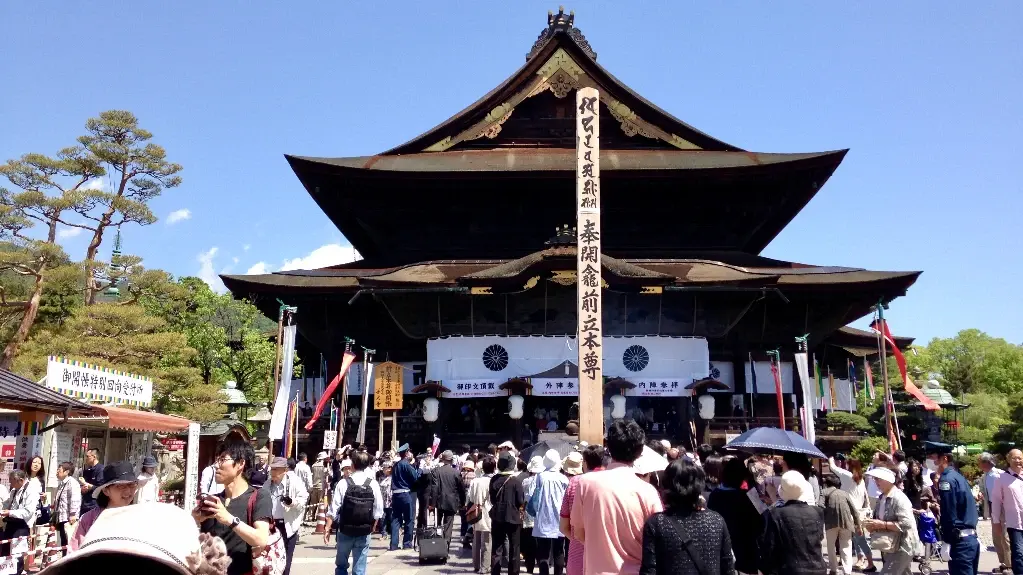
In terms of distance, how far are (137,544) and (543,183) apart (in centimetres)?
2168

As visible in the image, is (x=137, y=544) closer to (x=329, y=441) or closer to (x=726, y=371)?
(x=329, y=441)

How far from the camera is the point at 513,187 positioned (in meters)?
23.3

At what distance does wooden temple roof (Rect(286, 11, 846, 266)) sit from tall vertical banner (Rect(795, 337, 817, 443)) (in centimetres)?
527

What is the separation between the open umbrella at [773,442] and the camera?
26.3 feet

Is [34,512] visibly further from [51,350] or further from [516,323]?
[51,350]

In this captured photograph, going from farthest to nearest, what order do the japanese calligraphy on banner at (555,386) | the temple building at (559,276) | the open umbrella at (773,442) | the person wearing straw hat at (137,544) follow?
the temple building at (559,276)
the japanese calligraphy on banner at (555,386)
the open umbrella at (773,442)
the person wearing straw hat at (137,544)

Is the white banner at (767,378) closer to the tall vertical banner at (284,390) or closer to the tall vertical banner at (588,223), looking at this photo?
the tall vertical banner at (588,223)

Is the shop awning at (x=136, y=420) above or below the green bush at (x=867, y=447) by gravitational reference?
above

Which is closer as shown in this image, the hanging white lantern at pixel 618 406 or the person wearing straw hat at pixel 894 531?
the person wearing straw hat at pixel 894 531

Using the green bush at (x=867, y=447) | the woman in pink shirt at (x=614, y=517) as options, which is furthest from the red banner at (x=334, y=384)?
the woman in pink shirt at (x=614, y=517)

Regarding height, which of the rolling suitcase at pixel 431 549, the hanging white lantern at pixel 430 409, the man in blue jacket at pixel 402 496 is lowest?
the rolling suitcase at pixel 431 549

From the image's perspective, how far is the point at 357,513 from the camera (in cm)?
765

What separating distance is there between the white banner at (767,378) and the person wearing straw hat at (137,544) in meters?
21.4

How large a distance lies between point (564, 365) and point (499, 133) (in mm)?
8884
